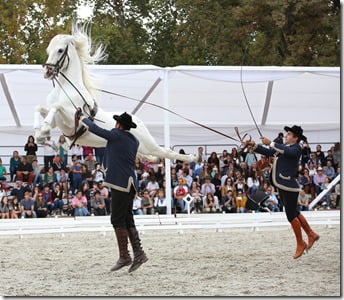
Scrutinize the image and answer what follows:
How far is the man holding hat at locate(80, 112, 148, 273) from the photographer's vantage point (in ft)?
24.6

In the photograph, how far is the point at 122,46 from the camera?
28.5m

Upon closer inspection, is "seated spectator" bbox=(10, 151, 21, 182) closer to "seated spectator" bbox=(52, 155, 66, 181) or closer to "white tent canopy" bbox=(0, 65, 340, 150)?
"seated spectator" bbox=(52, 155, 66, 181)

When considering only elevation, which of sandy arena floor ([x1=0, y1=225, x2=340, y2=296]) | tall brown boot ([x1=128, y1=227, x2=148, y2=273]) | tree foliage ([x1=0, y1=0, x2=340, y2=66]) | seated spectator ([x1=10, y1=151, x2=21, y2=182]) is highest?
tree foliage ([x1=0, y1=0, x2=340, y2=66])

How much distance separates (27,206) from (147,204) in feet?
7.22

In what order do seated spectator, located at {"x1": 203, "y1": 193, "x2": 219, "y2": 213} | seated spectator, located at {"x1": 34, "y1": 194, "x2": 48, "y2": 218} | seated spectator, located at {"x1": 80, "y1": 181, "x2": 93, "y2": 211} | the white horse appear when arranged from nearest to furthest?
the white horse → seated spectator, located at {"x1": 34, "y1": 194, "x2": 48, "y2": 218} → seated spectator, located at {"x1": 80, "y1": 181, "x2": 93, "y2": 211} → seated spectator, located at {"x1": 203, "y1": 193, "x2": 219, "y2": 213}

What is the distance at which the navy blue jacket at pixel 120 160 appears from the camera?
749 cm

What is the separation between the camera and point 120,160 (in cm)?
758

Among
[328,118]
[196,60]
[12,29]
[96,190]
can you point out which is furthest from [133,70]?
[196,60]

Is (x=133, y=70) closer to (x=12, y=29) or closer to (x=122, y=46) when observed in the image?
(x=12, y=29)

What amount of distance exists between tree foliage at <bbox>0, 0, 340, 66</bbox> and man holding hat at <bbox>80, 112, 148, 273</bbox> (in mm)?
12858

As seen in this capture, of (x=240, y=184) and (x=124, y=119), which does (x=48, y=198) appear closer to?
(x=240, y=184)

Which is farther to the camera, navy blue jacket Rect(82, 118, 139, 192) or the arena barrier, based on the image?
the arena barrier

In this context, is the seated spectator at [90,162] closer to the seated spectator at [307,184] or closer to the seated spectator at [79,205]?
the seated spectator at [79,205]

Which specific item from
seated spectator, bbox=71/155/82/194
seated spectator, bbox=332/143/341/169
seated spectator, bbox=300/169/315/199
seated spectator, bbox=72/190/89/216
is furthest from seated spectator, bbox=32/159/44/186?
seated spectator, bbox=332/143/341/169
